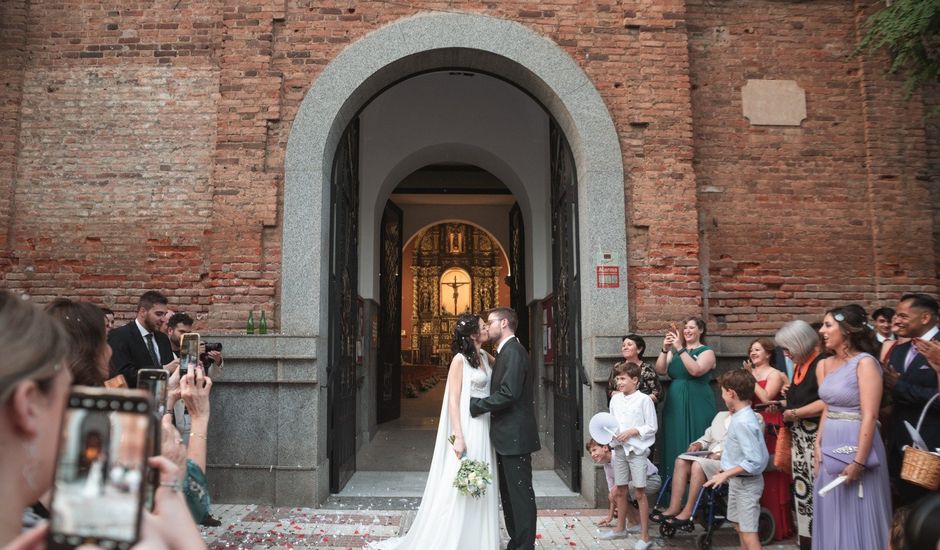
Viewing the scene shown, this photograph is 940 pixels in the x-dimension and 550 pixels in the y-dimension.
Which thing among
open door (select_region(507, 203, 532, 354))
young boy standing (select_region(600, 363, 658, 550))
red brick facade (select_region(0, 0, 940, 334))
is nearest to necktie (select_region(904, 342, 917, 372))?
young boy standing (select_region(600, 363, 658, 550))

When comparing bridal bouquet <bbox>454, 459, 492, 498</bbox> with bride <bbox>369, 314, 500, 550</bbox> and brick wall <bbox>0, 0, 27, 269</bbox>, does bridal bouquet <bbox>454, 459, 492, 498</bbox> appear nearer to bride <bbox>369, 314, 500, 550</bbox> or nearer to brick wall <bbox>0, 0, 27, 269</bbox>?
bride <bbox>369, 314, 500, 550</bbox>

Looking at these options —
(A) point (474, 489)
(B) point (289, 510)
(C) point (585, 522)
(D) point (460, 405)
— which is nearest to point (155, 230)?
(B) point (289, 510)

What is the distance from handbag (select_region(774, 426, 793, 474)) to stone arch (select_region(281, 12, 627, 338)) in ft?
6.79

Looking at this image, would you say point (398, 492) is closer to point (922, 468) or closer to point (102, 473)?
point (922, 468)

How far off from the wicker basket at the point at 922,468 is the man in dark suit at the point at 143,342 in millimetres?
5295

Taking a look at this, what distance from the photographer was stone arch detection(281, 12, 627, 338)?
7.02m

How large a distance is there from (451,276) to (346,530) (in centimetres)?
1776

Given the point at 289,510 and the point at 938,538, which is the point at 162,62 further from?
the point at 938,538

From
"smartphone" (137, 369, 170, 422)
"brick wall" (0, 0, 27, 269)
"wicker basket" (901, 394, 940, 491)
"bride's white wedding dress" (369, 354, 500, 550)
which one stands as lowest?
"bride's white wedding dress" (369, 354, 500, 550)

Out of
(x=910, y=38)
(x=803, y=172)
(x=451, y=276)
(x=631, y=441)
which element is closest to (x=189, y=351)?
(x=631, y=441)

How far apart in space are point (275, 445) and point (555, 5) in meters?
5.56

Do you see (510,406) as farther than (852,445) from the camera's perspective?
Yes

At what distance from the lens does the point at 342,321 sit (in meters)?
7.95

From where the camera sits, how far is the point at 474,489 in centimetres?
489
